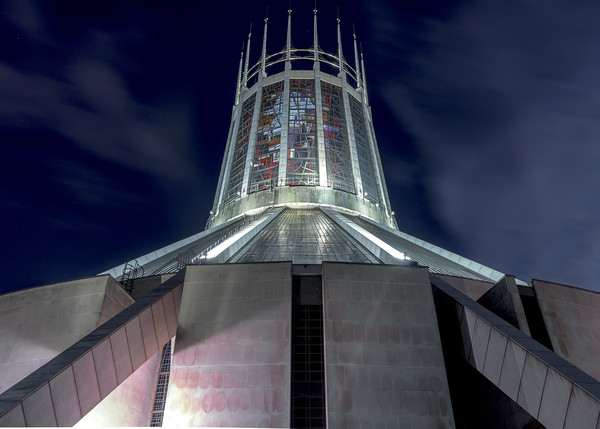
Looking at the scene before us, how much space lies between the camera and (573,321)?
1241cm

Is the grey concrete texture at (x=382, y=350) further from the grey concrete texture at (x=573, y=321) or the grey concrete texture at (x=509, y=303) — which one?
the grey concrete texture at (x=573, y=321)

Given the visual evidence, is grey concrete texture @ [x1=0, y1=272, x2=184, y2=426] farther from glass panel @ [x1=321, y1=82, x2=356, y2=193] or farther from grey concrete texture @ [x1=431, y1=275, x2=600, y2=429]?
glass panel @ [x1=321, y1=82, x2=356, y2=193]

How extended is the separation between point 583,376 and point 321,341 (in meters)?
5.63

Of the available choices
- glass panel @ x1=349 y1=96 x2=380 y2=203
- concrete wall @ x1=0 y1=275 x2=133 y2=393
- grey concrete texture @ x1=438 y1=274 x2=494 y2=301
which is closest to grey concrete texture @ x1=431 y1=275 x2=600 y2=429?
grey concrete texture @ x1=438 y1=274 x2=494 y2=301

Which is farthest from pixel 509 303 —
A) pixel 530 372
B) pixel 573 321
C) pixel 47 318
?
pixel 47 318

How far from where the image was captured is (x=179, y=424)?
934cm

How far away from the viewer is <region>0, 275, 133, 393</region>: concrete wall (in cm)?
1129

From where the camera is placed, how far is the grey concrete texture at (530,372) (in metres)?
6.95

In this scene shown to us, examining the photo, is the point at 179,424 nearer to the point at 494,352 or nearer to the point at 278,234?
the point at 494,352

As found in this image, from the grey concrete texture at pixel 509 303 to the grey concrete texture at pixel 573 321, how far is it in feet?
3.44

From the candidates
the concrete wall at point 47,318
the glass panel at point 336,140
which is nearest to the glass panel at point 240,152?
the glass panel at point 336,140

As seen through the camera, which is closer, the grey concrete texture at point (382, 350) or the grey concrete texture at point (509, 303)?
the grey concrete texture at point (382, 350)

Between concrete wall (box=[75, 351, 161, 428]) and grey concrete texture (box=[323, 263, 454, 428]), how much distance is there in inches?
255

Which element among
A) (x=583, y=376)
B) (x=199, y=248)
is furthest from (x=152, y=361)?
(x=583, y=376)
